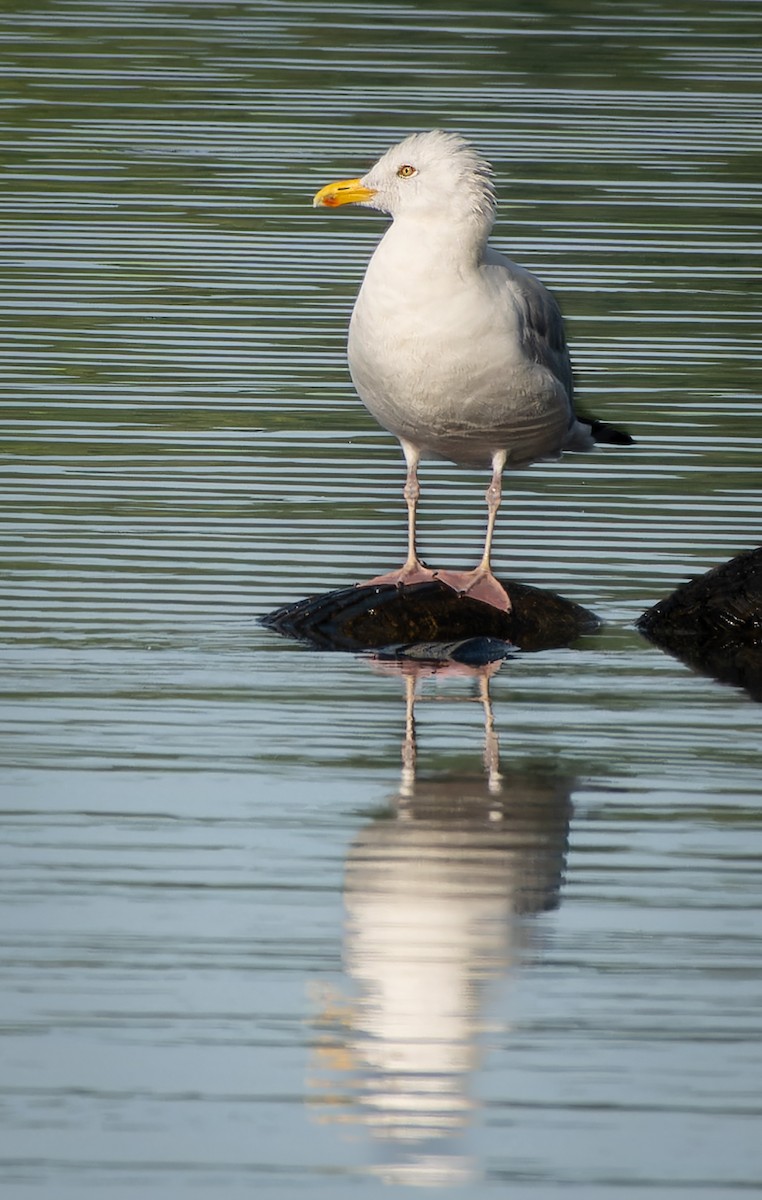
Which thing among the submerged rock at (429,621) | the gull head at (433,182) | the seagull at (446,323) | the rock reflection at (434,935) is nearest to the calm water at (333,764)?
the rock reflection at (434,935)

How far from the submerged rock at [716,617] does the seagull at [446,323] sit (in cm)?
67

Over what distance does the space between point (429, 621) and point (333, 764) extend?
1995 mm

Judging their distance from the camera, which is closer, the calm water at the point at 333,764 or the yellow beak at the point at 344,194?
the calm water at the point at 333,764

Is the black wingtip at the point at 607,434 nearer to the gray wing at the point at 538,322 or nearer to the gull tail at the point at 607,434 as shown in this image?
the gull tail at the point at 607,434

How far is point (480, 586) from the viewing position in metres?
10.4

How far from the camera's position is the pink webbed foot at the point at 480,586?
34.0 ft

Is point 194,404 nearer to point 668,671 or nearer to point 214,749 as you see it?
point 668,671

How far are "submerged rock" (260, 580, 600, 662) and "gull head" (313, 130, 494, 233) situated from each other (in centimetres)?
153

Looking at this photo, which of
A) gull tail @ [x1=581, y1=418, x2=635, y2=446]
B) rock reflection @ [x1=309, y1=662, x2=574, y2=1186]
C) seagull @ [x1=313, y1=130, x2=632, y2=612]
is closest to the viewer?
rock reflection @ [x1=309, y1=662, x2=574, y2=1186]

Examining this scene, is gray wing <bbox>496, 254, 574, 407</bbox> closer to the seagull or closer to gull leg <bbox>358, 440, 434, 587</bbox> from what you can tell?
the seagull

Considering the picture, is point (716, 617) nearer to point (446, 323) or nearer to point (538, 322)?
point (538, 322)

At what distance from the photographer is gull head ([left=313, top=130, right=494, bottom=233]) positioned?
10.0 meters

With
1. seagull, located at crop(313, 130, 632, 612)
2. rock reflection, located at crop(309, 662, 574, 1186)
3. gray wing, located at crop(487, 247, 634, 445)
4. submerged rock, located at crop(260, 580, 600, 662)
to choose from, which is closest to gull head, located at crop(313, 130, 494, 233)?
seagull, located at crop(313, 130, 632, 612)

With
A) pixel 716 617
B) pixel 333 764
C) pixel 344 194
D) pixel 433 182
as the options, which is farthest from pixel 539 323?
pixel 333 764
